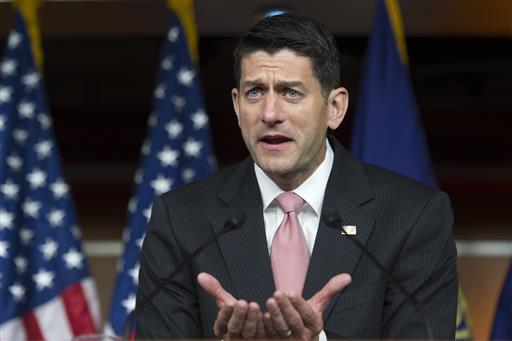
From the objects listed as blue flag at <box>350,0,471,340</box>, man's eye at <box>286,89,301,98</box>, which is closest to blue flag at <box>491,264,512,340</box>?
blue flag at <box>350,0,471,340</box>

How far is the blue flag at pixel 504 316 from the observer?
150 inches

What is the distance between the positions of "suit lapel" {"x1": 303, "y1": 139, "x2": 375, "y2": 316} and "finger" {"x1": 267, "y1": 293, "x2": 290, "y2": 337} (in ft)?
1.16

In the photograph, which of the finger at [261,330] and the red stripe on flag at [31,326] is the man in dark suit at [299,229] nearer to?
the finger at [261,330]

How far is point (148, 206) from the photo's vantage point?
389cm

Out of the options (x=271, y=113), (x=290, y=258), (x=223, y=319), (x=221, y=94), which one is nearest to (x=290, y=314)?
(x=223, y=319)

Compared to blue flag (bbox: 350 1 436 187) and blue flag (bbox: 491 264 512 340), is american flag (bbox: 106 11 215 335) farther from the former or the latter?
blue flag (bbox: 491 264 512 340)

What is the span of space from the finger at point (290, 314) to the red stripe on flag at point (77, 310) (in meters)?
2.01

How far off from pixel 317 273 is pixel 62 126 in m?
3.27

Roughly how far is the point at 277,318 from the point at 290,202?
548 millimetres

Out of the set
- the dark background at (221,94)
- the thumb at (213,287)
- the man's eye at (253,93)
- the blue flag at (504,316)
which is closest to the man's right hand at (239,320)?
the thumb at (213,287)

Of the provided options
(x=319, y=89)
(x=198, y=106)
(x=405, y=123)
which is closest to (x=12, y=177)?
(x=198, y=106)

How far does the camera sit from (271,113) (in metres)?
2.32

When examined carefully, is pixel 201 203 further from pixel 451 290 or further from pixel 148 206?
pixel 148 206

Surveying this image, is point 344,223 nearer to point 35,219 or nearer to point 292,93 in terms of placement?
point 292,93
